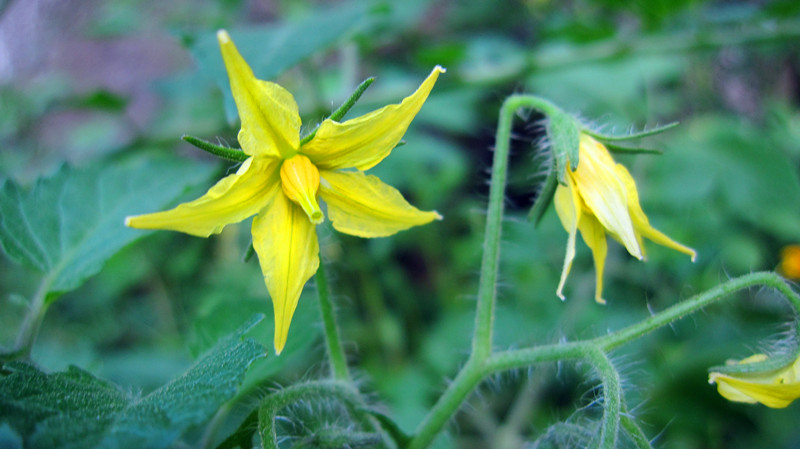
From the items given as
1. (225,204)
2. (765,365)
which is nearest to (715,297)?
(765,365)

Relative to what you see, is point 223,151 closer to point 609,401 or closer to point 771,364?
point 609,401

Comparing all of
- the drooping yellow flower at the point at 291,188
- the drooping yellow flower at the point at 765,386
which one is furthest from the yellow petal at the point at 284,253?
the drooping yellow flower at the point at 765,386

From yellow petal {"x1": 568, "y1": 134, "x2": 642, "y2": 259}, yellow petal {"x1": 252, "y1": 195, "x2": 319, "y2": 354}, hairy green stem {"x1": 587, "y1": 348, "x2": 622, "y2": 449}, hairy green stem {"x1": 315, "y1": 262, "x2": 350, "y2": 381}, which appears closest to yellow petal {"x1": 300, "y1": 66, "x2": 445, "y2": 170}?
yellow petal {"x1": 252, "y1": 195, "x2": 319, "y2": 354}

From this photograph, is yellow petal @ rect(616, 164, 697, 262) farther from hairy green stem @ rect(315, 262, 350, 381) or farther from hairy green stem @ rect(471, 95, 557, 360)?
hairy green stem @ rect(315, 262, 350, 381)

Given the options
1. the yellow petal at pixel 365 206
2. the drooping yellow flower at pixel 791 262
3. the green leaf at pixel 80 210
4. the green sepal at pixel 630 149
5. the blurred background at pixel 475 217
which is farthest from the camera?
the drooping yellow flower at pixel 791 262

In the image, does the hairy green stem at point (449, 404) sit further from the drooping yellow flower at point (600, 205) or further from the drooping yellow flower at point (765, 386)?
the drooping yellow flower at point (765, 386)

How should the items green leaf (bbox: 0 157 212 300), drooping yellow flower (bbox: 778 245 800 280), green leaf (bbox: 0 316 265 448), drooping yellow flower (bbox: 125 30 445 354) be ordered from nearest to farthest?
green leaf (bbox: 0 316 265 448) → drooping yellow flower (bbox: 125 30 445 354) → green leaf (bbox: 0 157 212 300) → drooping yellow flower (bbox: 778 245 800 280)

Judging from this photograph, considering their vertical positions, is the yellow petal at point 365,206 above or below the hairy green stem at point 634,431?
above
